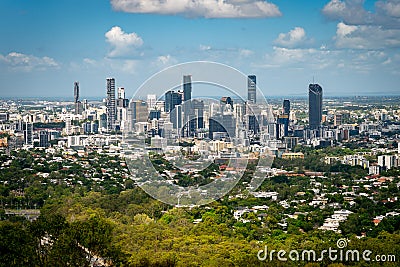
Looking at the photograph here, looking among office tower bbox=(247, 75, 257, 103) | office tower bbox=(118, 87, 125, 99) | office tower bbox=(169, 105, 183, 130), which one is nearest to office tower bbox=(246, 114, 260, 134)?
office tower bbox=(169, 105, 183, 130)

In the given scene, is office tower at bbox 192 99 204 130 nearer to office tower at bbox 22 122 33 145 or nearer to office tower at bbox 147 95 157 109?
office tower at bbox 147 95 157 109

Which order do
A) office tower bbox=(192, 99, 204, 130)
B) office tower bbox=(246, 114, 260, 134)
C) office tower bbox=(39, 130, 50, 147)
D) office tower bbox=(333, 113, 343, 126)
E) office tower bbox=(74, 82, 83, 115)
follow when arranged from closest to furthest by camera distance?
1. office tower bbox=(192, 99, 204, 130)
2. office tower bbox=(246, 114, 260, 134)
3. office tower bbox=(39, 130, 50, 147)
4. office tower bbox=(333, 113, 343, 126)
5. office tower bbox=(74, 82, 83, 115)

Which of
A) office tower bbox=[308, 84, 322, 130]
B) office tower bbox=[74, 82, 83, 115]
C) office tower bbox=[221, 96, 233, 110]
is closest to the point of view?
office tower bbox=[221, 96, 233, 110]

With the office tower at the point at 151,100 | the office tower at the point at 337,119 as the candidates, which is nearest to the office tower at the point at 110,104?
the office tower at the point at 337,119

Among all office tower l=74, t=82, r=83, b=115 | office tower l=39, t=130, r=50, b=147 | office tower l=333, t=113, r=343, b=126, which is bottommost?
office tower l=39, t=130, r=50, b=147

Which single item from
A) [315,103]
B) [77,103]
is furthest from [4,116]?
[315,103]

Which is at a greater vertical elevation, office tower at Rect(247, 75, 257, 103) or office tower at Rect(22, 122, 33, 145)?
office tower at Rect(247, 75, 257, 103)
